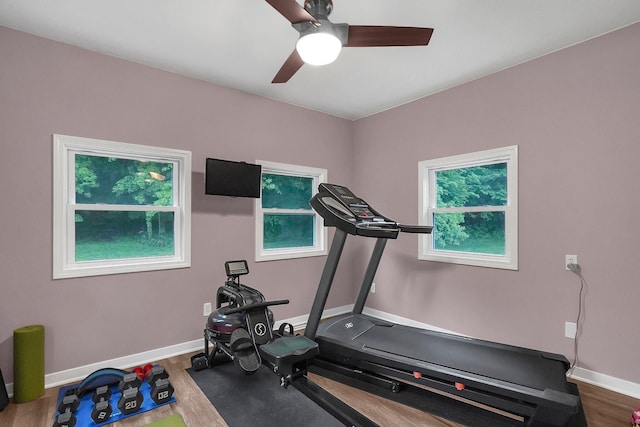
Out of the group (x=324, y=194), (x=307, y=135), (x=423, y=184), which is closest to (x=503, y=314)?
(x=423, y=184)

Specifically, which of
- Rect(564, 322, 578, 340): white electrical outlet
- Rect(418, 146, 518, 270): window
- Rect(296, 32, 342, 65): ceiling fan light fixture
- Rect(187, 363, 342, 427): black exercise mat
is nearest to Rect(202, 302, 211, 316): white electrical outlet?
Rect(187, 363, 342, 427): black exercise mat

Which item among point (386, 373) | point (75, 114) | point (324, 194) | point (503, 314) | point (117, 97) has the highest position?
point (117, 97)

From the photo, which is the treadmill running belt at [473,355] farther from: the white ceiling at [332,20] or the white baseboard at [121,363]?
the white ceiling at [332,20]

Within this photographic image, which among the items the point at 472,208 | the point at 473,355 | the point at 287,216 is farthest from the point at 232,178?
the point at 473,355

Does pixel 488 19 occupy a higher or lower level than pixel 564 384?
higher

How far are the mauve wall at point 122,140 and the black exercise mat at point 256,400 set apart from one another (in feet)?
2.35

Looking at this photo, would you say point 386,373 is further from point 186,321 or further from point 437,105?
point 437,105

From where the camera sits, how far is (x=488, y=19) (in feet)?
7.47

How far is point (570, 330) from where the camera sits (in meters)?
2.61

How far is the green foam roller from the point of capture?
224 centimetres

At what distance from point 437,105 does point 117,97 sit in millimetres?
3245

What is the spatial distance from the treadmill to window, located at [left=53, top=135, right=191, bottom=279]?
1.56 metres

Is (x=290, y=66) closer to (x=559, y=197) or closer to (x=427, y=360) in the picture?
(x=427, y=360)

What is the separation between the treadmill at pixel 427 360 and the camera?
1.88m
